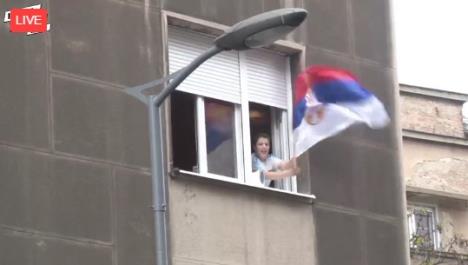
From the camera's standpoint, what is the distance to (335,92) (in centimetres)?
2009

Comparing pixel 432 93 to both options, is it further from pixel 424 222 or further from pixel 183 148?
pixel 183 148

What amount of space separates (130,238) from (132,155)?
95 centimetres

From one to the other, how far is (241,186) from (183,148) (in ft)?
2.70

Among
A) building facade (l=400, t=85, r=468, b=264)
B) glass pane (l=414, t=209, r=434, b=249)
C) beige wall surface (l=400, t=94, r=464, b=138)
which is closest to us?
glass pane (l=414, t=209, r=434, b=249)

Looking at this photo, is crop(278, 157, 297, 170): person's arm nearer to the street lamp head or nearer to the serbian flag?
the serbian flag

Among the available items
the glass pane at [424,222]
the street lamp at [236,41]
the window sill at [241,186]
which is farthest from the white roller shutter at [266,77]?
the glass pane at [424,222]

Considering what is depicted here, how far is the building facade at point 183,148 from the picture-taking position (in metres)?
17.1

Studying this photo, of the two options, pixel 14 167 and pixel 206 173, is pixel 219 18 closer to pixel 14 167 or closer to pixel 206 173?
pixel 206 173

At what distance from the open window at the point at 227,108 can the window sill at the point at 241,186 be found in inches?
8.5

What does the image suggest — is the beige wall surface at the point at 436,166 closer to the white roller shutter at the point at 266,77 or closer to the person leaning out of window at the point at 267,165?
the white roller shutter at the point at 266,77

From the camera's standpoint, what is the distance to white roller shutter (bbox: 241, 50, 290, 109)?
784 inches

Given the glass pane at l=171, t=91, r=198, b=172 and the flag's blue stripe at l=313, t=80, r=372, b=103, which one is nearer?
the glass pane at l=171, t=91, r=198, b=172

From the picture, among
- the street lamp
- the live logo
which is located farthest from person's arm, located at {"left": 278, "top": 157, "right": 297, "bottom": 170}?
the street lamp

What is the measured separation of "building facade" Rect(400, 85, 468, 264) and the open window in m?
16.4
